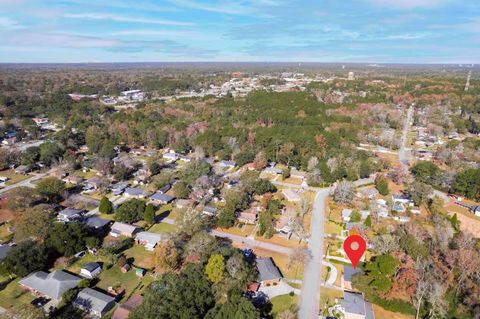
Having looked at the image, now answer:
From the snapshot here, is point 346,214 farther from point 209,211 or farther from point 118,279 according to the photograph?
point 118,279

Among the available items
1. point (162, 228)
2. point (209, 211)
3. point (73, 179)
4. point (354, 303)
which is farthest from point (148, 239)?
point (73, 179)

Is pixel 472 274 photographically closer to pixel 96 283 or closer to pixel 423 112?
pixel 96 283

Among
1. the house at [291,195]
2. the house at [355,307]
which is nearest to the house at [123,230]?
the house at [291,195]

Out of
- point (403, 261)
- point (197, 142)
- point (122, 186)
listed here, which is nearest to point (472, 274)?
point (403, 261)

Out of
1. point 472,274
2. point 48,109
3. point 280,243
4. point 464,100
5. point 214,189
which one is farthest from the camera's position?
point 464,100

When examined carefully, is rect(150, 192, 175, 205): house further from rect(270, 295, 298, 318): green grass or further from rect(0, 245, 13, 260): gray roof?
rect(270, 295, 298, 318): green grass

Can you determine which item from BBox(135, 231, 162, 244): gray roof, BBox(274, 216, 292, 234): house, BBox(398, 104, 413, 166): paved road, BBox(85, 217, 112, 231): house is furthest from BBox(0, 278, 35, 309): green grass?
BBox(398, 104, 413, 166): paved road

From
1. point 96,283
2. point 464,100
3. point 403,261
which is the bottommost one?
point 96,283
